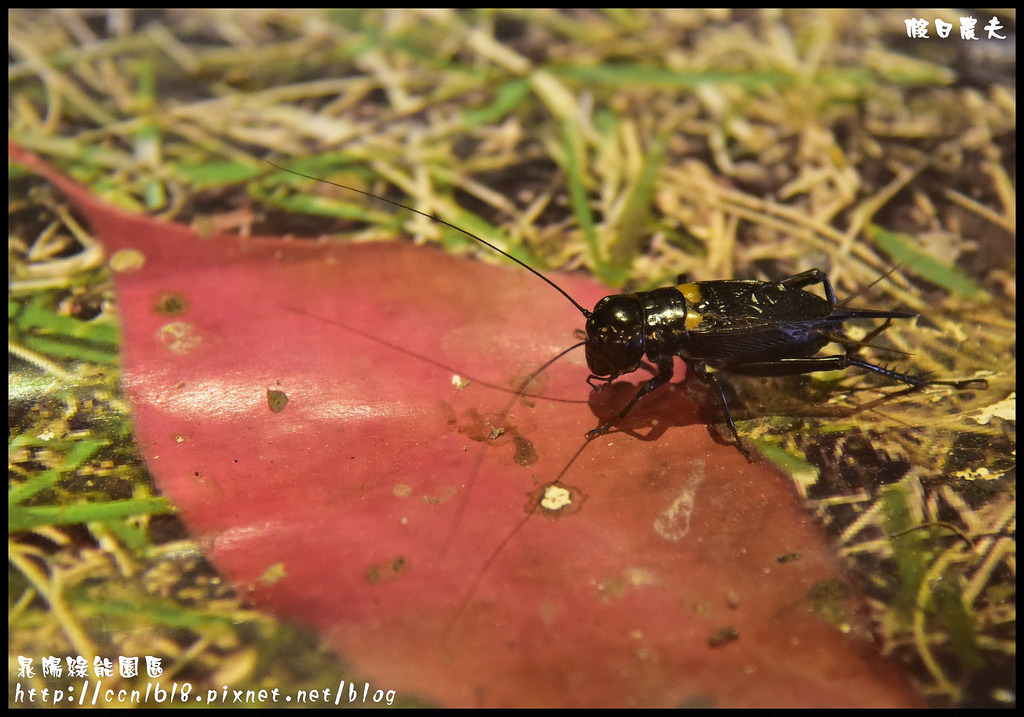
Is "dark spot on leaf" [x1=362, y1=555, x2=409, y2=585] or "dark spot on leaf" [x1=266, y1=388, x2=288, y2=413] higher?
"dark spot on leaf" [x1=266, y1=388, x2=288, y2=413]

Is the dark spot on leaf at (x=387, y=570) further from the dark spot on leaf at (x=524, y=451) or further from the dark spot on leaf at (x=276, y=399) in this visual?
the dark spot on leaf at (x=276, y=399)

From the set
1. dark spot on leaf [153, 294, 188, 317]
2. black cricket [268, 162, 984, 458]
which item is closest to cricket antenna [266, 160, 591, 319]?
black cricket [268, 162, 984, 458]

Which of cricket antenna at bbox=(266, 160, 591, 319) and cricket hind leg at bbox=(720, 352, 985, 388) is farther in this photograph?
cricket antenna at bbox=(266, 160, 591, 319)

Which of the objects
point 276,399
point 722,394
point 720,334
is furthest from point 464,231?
point 722,394

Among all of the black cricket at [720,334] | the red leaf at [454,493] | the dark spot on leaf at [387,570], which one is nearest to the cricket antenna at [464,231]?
the red leaf at [454,493]

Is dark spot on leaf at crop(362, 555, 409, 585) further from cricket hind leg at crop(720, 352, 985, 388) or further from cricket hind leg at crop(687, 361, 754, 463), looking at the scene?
cricket hind leg at crop(720, 352, 985, 388)

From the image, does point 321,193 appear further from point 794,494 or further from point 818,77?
point 818,77

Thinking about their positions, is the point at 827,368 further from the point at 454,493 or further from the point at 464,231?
the point at 464,231
